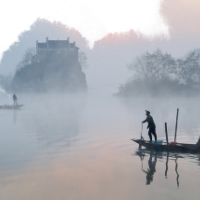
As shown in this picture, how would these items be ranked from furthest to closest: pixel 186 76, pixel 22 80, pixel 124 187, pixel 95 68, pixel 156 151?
1. pixel 95 68
2. pixel 22 80
3. pixel 186 76
4. pixel 156 151
5. pixel 124 187

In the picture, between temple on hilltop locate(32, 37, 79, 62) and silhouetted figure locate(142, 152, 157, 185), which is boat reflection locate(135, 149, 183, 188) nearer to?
silhouetted figure locate(142, 152, 157, 185)

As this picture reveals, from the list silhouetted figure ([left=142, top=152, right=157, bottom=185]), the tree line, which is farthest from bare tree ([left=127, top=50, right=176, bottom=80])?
silhouetted figure ([left=142, top=152, right=157, bottom=185])

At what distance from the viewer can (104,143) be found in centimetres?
2355

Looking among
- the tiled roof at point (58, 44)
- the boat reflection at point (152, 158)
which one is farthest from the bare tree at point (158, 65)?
the boat reflection at point (152, 158)

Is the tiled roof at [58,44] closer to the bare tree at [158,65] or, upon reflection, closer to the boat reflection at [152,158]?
the bare tree at [158,65]

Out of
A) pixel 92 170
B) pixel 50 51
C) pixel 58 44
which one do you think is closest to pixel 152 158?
pixel 92 170

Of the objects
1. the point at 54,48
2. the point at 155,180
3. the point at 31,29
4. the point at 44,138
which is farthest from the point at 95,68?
the point at 155,180

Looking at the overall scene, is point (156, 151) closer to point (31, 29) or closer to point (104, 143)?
point (104, 143)

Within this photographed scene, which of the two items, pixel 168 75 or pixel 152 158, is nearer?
pixel 152 158

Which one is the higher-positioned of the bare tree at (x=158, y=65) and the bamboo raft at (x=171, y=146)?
the bare tree at (x=158, y=65)

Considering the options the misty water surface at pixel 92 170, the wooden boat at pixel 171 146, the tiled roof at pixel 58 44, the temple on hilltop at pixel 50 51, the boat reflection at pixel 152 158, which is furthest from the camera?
the tiled roof at pixel 58 44

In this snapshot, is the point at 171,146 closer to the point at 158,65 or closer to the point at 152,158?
the point at 152,158

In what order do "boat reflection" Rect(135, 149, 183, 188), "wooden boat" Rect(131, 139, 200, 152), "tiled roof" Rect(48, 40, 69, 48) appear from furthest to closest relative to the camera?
1. "tiled roof" Rect(48, 40, 69, 48)
2. "wooden boat" Rect(131, 139, 200, 152)
3. "boat reflection" Rect(135, 149, 183, 188)

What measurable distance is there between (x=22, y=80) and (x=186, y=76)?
2059 inches
